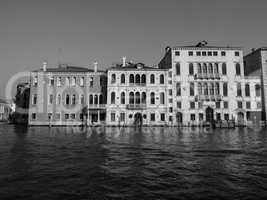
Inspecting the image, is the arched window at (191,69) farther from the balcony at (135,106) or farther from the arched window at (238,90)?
the balcony at (135,106)

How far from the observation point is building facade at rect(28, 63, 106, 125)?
38.9 m

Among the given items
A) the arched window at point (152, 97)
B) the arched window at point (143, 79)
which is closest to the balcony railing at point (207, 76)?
the arched window at point (152, 97)

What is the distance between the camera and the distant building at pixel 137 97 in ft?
124

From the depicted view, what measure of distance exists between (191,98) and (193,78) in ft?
11.5

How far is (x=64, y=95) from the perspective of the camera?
3925 cm

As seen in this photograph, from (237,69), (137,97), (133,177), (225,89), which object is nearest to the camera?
(133,177)

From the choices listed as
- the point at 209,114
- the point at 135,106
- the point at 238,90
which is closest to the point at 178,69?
the point at 209,114

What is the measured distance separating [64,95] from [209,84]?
25343 mm

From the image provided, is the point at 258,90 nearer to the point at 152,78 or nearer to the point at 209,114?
the point at 209,114

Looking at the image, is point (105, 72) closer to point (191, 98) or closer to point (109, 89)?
point (109, 89)

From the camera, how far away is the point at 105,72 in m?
40.0

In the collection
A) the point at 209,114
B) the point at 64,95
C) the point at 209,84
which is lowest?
the point at 209,114

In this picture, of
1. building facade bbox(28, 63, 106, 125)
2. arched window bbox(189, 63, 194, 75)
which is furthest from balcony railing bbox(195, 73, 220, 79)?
building facade bbox(28, 63, 106, 125)

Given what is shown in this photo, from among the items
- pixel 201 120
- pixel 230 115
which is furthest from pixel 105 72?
pixel 230 115
